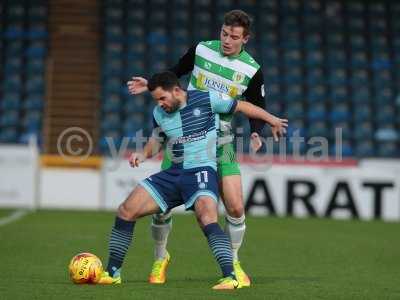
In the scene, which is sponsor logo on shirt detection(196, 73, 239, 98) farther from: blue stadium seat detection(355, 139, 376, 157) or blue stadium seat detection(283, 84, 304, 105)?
blue stadium seat detection(283, 84, 304, 105)

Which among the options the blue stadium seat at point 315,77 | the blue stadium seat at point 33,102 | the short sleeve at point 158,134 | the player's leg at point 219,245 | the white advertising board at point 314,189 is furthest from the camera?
the blue stadium seat at point 315,77

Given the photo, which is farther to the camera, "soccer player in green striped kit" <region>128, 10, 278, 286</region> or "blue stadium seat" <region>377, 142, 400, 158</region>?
"blue stadium seat" <region>377, 142, 400, 158</region>

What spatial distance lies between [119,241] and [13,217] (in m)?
8.05

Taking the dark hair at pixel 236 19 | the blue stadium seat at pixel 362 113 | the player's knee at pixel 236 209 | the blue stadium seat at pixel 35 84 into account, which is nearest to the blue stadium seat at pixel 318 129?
the blue stadium seat at pixel 362 113

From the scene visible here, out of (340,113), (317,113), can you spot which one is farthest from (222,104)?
(340,113)

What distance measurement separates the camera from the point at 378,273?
27.4ft

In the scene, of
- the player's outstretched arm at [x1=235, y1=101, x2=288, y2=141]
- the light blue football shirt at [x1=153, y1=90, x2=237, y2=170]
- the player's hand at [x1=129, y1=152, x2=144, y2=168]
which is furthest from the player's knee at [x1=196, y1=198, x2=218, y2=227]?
the player's outstretched arm at [x1=235, y1=101, x2=288, y2=141]

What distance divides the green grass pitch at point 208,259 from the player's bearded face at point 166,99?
1.26m

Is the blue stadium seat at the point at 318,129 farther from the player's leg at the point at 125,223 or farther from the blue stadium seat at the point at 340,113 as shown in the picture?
the player's leg at the point at 125,223

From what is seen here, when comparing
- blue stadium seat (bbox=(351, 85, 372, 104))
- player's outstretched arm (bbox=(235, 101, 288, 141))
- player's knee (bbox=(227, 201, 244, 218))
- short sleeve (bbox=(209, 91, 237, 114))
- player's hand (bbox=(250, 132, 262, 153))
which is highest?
blue stadium seat (bbox=(351, 85, 372, 104))

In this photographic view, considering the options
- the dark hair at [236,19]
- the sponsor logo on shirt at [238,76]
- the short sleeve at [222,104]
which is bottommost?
the short sleeve at [222,104]

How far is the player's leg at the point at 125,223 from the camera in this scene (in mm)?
7012

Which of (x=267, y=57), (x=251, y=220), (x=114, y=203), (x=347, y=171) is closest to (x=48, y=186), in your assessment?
(x=114, y=203)

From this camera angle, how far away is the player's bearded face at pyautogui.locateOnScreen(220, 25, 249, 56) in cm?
734
